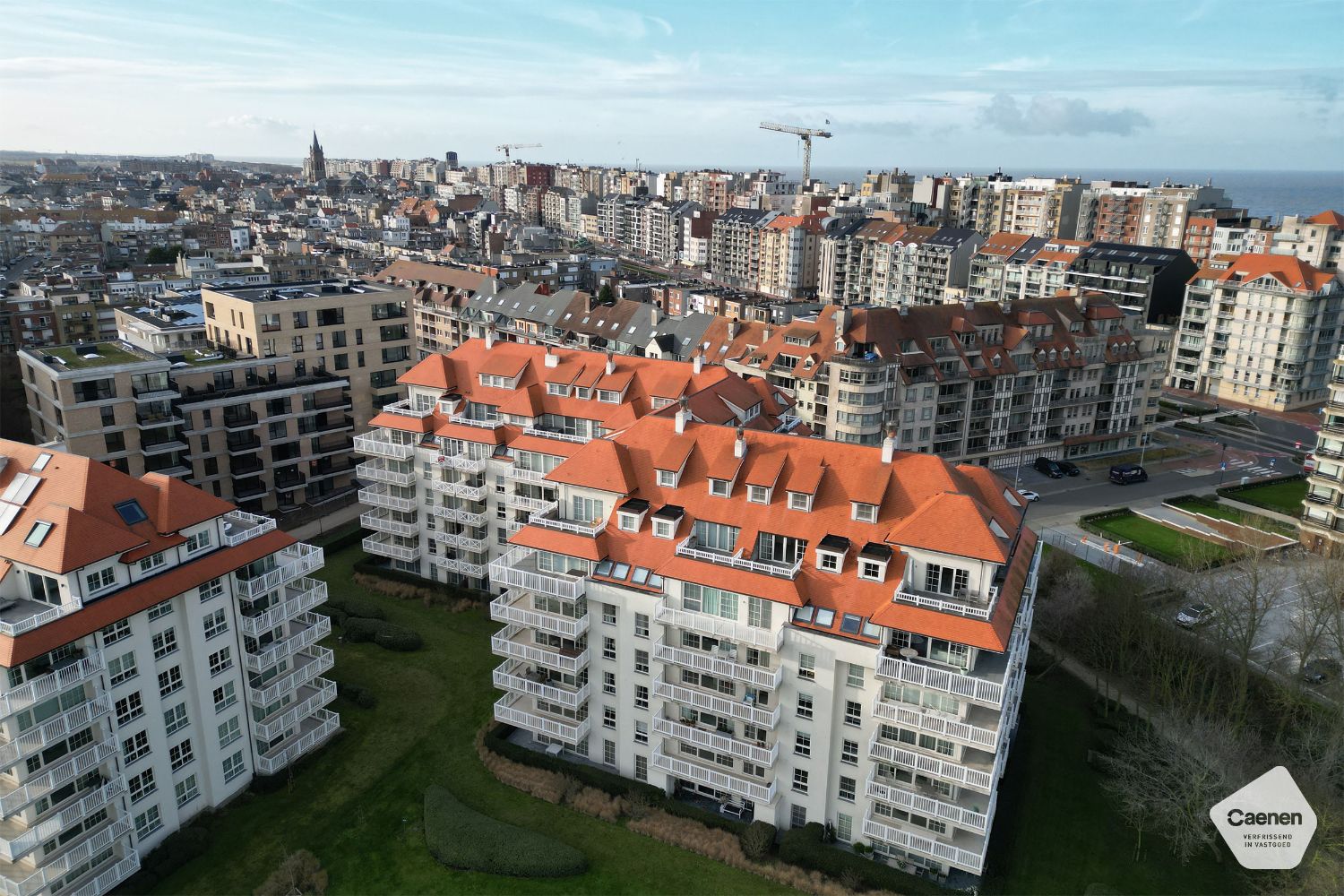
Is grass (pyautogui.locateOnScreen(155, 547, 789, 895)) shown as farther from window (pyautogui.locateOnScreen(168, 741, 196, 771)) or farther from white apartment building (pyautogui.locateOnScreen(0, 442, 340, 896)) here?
window (pyautogui.locateOnScreen(168, 741, 196, 771))

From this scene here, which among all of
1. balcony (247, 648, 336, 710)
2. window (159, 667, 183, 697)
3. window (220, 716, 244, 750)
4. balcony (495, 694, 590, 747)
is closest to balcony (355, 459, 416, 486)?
balcony (247, 648, 336, 710)

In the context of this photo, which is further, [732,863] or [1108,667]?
[1108,667]

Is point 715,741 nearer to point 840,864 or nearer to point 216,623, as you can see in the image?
point 840,864

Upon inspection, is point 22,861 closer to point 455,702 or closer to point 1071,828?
point 455,702

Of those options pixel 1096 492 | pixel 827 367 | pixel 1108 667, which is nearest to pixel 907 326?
pixel 827 367

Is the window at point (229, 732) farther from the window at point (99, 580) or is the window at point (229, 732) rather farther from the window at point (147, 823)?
the window at point (99, 580)

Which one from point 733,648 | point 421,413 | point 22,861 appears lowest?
point 22,861
